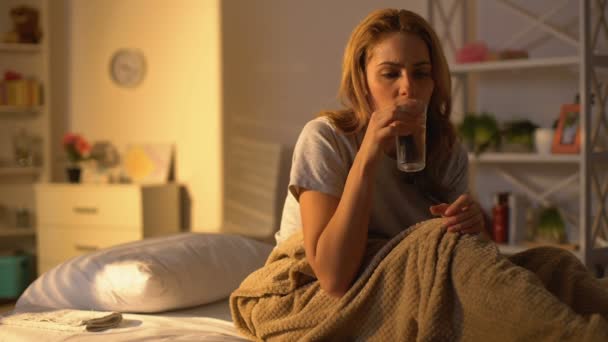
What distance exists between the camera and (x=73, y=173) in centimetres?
454

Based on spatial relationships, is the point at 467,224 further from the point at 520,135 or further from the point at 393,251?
the point at 520,135

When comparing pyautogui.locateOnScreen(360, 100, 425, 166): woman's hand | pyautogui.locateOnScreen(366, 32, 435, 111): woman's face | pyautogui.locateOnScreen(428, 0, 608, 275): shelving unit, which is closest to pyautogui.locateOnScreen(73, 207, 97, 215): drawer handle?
pyautogui.locateOnScreen(428, 0, 608, 275): shelving unit

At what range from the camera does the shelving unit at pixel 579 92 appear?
289 cm

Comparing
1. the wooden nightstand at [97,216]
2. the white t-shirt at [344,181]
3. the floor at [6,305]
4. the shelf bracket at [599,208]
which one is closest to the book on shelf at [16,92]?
the wooden nightstand at [97,216]

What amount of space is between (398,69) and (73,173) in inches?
131

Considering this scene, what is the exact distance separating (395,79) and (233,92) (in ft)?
9.12

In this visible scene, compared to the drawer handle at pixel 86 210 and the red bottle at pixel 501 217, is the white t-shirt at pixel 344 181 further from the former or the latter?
the drawer handle at pixel 86 210

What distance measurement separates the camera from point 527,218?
3.27 metres

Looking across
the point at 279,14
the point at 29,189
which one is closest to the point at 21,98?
the point at 29,189

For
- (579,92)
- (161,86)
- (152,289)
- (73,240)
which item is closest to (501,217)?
(579,92)

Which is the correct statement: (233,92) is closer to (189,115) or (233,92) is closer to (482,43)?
(189,115)

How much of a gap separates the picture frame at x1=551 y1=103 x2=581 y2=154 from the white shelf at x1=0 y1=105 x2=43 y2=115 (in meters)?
3.06

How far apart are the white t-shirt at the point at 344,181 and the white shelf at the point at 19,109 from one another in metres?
3.40

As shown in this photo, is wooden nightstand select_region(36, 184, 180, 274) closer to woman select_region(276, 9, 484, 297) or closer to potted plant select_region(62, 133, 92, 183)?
potted plant select_region(62, 133, 92, 183)
